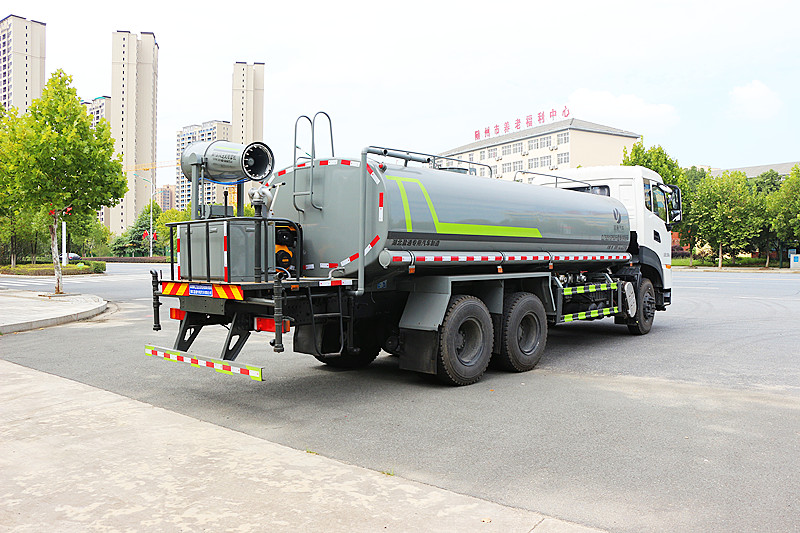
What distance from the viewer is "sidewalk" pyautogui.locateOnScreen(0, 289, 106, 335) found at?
1341cm

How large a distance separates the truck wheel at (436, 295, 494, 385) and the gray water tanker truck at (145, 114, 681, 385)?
0.02 m

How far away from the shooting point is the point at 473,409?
6656mm

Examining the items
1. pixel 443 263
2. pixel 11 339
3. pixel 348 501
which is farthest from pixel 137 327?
pixel 348 501

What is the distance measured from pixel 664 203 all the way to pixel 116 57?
336 ft

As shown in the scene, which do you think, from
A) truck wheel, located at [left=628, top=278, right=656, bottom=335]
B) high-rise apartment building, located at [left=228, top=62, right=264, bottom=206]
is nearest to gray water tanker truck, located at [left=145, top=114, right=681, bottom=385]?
truck wheel, located at [left=628, top=278, right=656, bottom=335]

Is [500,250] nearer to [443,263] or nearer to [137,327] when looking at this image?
[443,263]

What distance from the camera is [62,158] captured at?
1956 cm

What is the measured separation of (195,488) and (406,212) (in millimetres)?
3705

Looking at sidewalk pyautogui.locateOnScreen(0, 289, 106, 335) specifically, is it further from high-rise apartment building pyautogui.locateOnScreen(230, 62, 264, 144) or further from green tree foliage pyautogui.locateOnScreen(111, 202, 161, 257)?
green tree foliage pyautogui.locateOnScreen(111, 202, 161, 257)

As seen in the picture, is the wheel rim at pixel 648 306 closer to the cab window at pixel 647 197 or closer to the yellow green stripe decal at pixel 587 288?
the yellow green stripe decal at pixel 587 288

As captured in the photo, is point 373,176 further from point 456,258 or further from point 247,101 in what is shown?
point 247,101

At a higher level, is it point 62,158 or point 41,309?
point 62,158

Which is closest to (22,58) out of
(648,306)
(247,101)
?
(247,101)

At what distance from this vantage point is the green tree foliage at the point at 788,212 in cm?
5178
